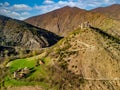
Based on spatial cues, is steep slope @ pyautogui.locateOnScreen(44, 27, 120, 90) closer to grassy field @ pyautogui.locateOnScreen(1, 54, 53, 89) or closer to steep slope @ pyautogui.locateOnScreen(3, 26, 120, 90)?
steep slope @ pyautogui.locateOnScreen(3, 26, 120, 90)

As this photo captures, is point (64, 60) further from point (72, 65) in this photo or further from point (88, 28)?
point (88, 28)

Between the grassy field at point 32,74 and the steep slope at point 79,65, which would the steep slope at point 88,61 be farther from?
the grassy field at point 32,74

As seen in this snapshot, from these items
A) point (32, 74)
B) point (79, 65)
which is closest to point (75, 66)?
point (79, 65)

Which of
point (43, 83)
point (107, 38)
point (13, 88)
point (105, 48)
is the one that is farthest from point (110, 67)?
point (13, 88)

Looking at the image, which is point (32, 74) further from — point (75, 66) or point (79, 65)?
point (79, 65)

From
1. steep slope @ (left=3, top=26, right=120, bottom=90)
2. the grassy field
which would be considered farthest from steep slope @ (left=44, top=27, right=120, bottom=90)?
the grassy field

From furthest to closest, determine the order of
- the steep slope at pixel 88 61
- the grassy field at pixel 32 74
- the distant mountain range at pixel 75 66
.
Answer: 1. the grassy field at pixel 32 74
2. the distant mountain range at pixel 75 66
3. the steep slope at pixel 88 61

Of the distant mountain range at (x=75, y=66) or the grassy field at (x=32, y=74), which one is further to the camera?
the grassy field at (x=32, y=74)

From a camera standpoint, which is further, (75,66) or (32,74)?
(75,66)

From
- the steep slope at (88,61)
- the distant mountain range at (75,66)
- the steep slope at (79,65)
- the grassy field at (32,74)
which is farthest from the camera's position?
the grassy field at (32,74)

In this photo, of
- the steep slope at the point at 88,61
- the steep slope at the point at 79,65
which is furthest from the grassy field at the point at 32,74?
the steep slope at the point at 88,61

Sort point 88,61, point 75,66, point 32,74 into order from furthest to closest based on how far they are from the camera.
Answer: point 75,66
point 88,61
point 32,74
